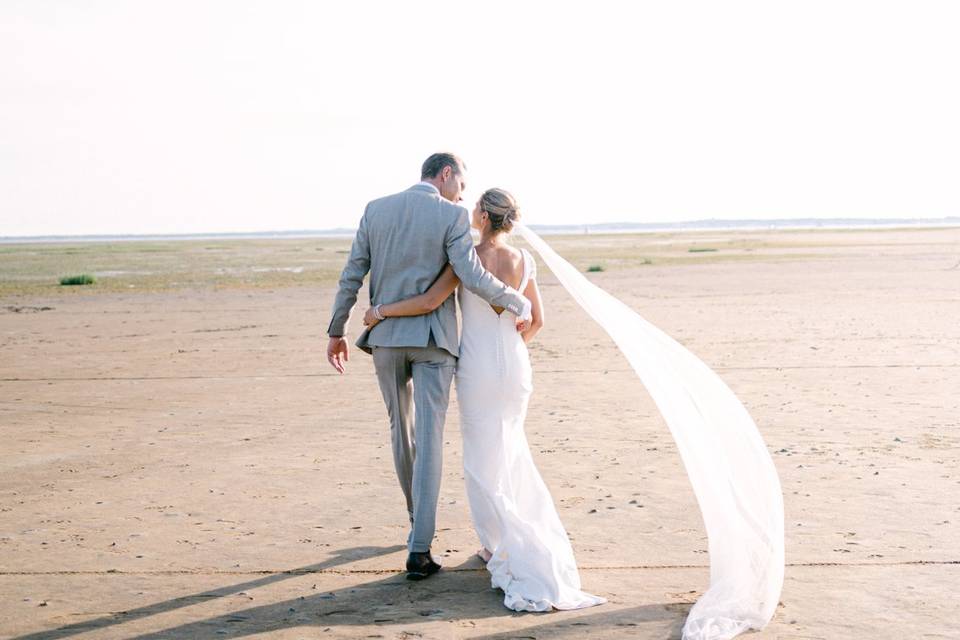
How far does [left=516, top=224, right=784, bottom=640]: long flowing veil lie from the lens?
5.11m

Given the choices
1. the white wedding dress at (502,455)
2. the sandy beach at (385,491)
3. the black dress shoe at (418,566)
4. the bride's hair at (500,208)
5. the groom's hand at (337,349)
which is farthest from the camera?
the groom's hand at (337,349)

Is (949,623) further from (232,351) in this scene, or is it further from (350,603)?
(232,351)

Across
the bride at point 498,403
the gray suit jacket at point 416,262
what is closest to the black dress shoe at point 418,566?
the bride at point 498,403

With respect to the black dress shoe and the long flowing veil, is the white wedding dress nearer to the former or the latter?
the black dress shoe

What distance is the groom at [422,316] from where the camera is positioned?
5941 mm

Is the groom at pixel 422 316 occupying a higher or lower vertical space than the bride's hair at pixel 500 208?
lower

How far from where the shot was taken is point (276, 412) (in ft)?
37.5

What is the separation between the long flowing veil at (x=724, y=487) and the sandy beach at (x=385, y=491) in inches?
7.3

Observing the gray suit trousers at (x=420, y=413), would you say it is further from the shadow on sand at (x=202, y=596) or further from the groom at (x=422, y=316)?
the shadow on sand at (x=202, y=596)

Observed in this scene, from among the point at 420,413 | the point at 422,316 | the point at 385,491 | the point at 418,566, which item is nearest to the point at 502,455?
the point at 420,413

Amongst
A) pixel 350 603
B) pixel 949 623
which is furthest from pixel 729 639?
pixel 350 603

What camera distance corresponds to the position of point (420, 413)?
19.7ft

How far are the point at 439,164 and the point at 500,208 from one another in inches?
16.7

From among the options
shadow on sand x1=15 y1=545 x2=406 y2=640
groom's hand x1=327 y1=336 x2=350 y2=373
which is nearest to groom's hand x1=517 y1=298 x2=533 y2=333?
groom's hand x1=327 y1=336 x2=350 y2=373
